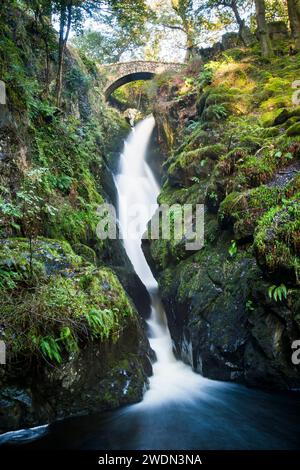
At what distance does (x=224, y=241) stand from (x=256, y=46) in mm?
11680

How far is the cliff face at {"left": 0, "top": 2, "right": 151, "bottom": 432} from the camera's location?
425 centimetres

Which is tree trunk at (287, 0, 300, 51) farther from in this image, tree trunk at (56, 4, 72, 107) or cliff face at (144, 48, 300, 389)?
tree trunk at (56, 4, 72, 107)

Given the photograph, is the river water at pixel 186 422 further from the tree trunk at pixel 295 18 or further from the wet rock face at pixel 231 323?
the tree trunk at pixel 295 18

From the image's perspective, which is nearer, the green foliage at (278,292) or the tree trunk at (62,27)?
the green foliage at (278,292)

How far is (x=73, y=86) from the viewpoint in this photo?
1222 cm

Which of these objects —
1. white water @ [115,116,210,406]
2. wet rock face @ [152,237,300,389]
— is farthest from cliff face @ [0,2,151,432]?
wet rock face @ [152,237,300,389]

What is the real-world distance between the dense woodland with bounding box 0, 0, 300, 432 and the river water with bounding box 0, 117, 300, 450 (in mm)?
222

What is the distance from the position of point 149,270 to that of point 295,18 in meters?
11.5

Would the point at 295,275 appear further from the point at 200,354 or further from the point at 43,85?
the point at 43,85

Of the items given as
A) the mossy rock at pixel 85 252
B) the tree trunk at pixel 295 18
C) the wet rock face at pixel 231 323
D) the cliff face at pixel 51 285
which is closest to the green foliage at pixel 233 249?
the wet rock face at pixel 231 323

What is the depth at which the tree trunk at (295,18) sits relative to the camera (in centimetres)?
1305

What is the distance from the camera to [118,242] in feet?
34.8

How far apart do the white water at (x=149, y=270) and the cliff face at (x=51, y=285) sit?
56 cm
